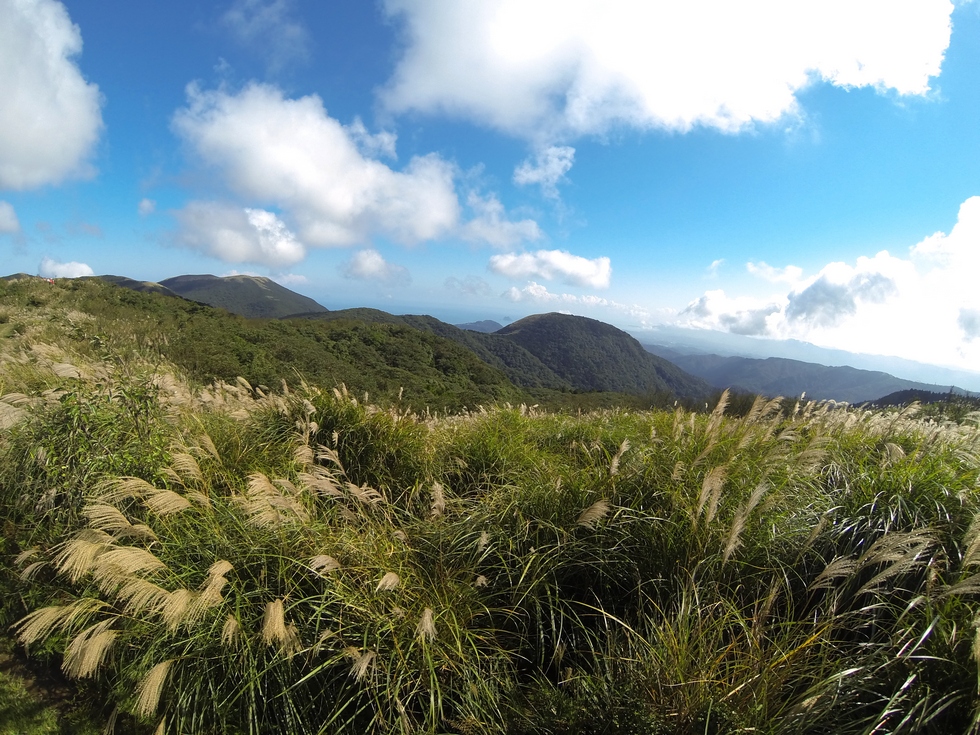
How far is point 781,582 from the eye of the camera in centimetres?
256

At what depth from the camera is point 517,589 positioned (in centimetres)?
288

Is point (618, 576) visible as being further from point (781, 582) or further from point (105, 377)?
point (105, 377)

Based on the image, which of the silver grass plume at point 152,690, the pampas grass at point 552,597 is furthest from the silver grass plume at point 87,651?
the silver grass plume at point 152,690

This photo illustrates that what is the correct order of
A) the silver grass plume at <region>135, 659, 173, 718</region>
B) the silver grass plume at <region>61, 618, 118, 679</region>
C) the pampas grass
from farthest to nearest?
1. the silver grass plume at <region>61, 618, 118, 679</region>
2. the silver grass plume at <region>135, 659, 173, 718</region>
3. the pampas grass

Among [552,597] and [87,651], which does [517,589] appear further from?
[87,651]

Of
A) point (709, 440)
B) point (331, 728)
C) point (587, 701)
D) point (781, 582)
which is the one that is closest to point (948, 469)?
point (709, 440)

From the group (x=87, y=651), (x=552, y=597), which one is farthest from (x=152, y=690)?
(x=552, y=597)

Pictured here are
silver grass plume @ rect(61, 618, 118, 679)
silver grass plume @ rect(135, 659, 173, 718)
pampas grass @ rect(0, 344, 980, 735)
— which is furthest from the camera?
silver grass plume @ rect(61, 618, 118, 679)

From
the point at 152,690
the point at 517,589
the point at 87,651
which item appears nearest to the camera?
the point at 152,690

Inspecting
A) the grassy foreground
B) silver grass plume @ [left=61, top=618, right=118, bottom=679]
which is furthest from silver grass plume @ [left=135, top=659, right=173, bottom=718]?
silver grass plume @ [left=61, top=618, right=118, bottom=679]

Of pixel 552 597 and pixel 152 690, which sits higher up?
pixel 552 597

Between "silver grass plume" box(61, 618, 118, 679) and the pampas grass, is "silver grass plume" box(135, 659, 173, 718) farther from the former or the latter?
"silver grass plume" box(61, 618, 118, 679)

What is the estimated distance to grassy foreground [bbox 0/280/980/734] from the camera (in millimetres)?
2027

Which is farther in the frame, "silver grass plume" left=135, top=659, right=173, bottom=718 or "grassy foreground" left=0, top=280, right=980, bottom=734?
"silver grass plume" left=135, top=659, right=173, bottom=718
